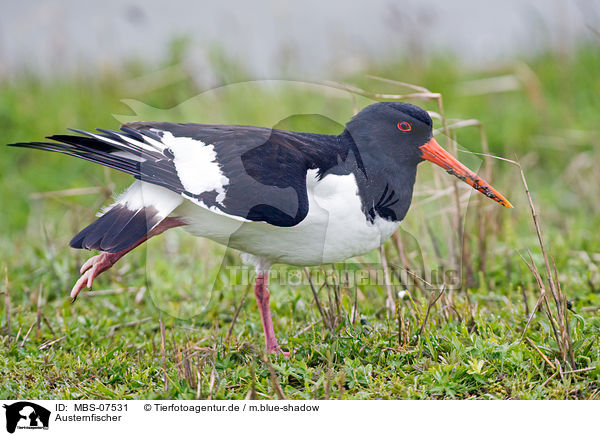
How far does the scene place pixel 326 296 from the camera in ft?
13.6

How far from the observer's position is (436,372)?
3.06 metres

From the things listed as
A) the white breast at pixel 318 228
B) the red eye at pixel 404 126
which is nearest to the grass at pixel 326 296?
the white breast at pixel 318 228

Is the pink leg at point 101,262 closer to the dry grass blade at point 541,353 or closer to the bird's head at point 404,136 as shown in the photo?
the bird's head at point 404,136

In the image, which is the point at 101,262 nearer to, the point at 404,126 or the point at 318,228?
the point at 318,228

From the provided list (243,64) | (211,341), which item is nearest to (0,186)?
(243,64)

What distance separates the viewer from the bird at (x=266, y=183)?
10.1 ft

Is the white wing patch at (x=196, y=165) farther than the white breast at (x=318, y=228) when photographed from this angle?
No
